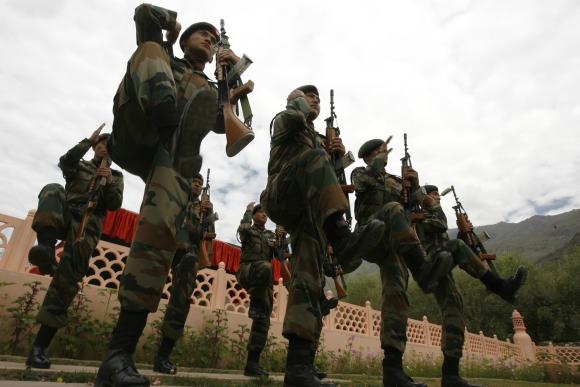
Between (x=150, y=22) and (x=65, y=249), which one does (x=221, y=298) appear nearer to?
(x=65, y=249)

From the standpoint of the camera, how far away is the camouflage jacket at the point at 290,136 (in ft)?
8.71

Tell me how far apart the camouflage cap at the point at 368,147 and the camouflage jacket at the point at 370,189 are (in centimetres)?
41

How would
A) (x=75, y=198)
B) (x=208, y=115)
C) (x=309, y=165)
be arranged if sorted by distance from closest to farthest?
A: 1. (x=208, y=115)
2. (x=309, y=165)
3. (x=75, y=198)

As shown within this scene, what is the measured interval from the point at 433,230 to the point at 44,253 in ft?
14.4

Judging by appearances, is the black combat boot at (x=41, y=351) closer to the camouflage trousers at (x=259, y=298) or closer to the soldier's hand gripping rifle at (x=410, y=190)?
the camouflage trousers at (x=259, y=298)

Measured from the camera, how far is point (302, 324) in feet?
6.84

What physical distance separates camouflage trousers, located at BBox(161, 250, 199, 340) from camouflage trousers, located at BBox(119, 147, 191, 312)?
2924 millimetres

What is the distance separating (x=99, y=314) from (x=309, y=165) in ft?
16.1

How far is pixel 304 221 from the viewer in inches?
100

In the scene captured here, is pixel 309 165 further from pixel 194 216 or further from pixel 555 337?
pixel 555 337

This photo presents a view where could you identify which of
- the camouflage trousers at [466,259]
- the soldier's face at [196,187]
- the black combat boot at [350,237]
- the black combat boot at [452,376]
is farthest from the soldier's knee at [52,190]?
the camouflage trousers at [466,259]

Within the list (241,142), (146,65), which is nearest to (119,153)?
(146,65)

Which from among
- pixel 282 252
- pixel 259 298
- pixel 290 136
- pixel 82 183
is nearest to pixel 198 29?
pixel 290 136

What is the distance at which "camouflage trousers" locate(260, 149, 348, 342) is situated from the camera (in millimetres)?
2150
